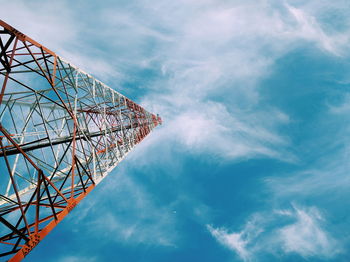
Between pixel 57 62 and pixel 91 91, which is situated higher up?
pixel 91 91

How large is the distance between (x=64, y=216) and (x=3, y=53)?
24.1 feet

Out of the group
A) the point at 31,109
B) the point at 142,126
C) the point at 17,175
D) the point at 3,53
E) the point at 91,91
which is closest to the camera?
the point at 3,53

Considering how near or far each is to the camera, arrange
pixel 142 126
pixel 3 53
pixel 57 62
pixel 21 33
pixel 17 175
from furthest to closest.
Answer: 1. pixel 142 126
2. pixel 17 175
3. pixel 57 62
4. pixel 21 33
5. pixel 3 53

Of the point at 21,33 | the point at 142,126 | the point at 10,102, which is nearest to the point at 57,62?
the point at 21,33

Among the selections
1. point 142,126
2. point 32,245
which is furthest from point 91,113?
point 32,245

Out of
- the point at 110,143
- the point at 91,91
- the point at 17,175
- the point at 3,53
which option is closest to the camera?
the point at 3,53

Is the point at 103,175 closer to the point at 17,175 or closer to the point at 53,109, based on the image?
the point at 17,175

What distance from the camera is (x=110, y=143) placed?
18.1 metres

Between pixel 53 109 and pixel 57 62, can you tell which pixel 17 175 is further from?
pixel 57 62

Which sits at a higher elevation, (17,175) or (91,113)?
(91,113)

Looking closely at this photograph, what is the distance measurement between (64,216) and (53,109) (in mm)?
11535

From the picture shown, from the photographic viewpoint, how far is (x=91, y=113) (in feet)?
60.2

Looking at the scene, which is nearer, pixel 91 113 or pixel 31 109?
pixel 31 109

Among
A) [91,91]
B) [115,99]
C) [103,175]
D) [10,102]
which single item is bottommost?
[103,175]
